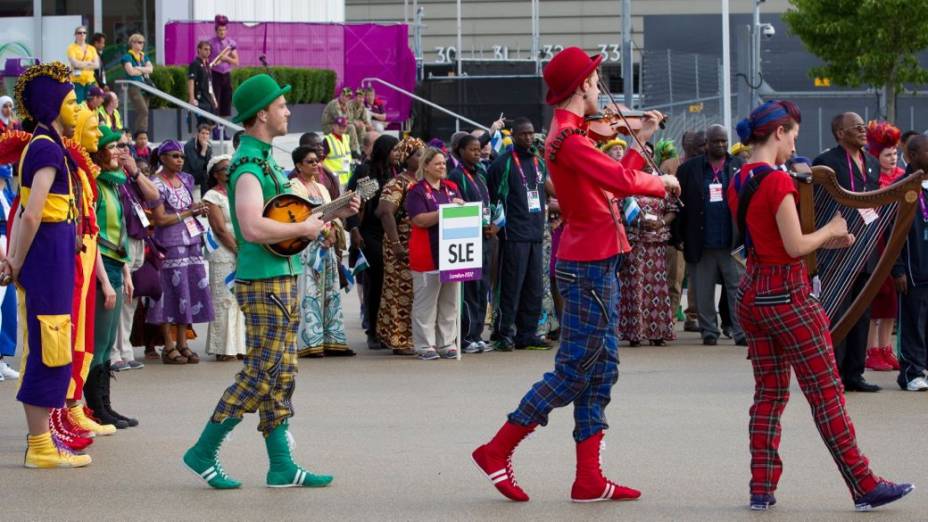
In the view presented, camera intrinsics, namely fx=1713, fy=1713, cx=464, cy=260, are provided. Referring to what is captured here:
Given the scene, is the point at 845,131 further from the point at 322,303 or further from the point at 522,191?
the point at 322,303

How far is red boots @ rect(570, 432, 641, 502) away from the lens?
25.5ft

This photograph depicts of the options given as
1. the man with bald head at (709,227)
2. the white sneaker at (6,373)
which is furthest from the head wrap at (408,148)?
the white sneaker at (6,373)

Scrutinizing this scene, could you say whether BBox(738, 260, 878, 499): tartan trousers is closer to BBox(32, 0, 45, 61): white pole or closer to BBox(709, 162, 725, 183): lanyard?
BBox(709, 162, 725, 183): lanyard

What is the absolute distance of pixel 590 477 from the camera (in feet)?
25.5

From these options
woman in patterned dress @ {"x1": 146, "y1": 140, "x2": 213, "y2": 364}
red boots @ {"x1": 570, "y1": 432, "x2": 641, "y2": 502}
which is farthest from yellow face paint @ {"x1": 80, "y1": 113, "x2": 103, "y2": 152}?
woman in patterned dress @ {"x1": 146, "y1": 140, "x2": 213, "y2": 364}

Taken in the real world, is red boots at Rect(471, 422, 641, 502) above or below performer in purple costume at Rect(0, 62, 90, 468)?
below

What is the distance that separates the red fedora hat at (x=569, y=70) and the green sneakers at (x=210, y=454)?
2.16 meters

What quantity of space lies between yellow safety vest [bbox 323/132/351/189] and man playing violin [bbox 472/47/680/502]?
12.6m

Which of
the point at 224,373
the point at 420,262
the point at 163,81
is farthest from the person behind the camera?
the point at 163,81

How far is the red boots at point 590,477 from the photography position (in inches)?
306

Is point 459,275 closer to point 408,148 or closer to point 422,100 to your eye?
point 408,148

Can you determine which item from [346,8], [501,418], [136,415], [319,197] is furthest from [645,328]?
[346,8]

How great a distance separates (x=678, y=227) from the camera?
15.3 m

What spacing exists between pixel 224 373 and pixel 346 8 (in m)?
39.9
